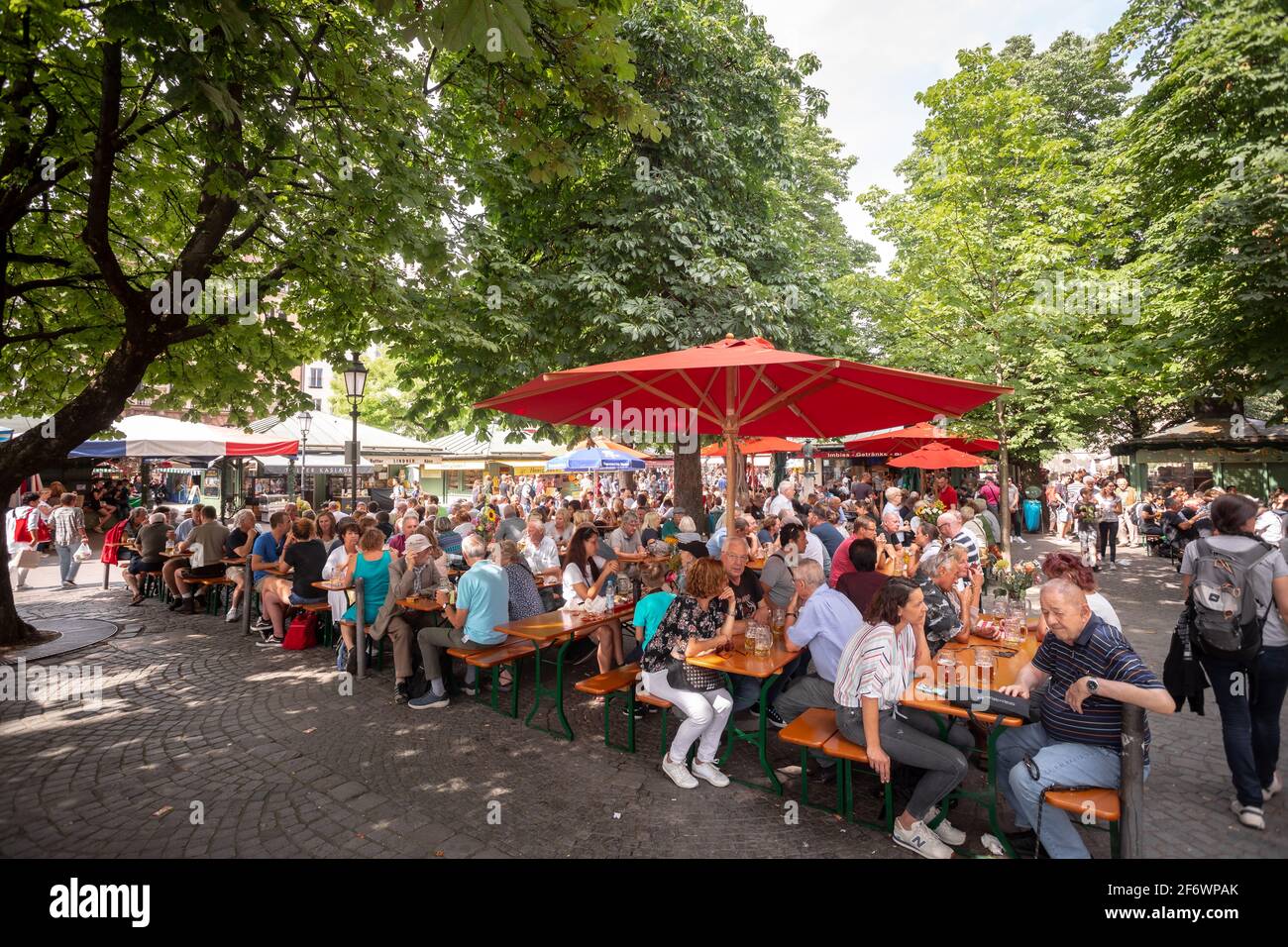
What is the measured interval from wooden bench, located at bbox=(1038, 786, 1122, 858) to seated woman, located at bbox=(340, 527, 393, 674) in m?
6.20

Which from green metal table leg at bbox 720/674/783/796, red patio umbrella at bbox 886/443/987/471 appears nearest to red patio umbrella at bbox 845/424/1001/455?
red patio umbrella at bbox 886/443/987/471

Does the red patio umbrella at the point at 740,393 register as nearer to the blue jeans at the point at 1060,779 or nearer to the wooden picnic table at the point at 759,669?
the wooden picnic table at the point at 759,669

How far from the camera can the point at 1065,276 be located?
39.3ft

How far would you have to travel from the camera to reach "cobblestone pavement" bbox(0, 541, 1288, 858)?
3.59 metres

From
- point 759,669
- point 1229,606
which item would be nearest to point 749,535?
point 759,669

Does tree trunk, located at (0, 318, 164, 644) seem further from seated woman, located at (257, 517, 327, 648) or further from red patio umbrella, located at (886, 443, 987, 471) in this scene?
red patio umbrella, located at (886, 443, 987, 471)

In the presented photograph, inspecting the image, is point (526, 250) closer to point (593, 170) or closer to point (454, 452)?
point (593, 170)

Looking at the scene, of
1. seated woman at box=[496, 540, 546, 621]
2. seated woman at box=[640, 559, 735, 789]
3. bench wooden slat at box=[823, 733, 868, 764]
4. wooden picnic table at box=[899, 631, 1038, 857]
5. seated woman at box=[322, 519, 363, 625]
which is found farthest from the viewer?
seated woman at box=[322, 519, 363, 625]

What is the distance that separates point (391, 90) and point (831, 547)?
25.5 feet

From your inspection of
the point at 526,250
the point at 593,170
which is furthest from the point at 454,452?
the point at 593,170

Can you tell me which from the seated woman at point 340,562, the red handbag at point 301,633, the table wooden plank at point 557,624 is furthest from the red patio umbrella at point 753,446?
the red handbag at point 301,633

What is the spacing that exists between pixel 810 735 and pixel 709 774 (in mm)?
929

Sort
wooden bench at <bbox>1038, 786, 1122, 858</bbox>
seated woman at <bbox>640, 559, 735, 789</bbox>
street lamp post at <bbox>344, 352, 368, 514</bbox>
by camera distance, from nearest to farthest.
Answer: wooden bench at <bbox>1038, 786, 1122, 858</bbox> < seated woman at <bbox>640, 559, 735, 789</bbox> < street lamp post at <bbox>344, 352, 368, 514</bbox>

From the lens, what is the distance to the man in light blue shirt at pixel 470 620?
18.6ft
